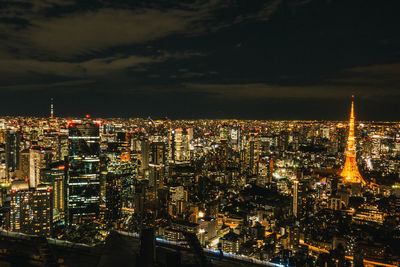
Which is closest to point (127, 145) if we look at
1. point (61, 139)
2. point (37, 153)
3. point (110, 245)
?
point (61, 139)

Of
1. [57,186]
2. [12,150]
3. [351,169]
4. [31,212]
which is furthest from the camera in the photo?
[12,150]

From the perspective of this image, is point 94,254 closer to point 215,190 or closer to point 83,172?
point 83,172

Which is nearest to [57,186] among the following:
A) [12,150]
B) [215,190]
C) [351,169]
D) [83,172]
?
[83,172]

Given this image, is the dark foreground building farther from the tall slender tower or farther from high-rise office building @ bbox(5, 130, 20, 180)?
high-rise office building @ bbox(5, 130, 20, 180)

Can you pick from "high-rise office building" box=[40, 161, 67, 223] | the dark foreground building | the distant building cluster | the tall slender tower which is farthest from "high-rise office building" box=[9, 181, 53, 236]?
the tall slender tower

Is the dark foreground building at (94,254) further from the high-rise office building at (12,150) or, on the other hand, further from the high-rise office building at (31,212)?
the high-rise office building at (12,150)

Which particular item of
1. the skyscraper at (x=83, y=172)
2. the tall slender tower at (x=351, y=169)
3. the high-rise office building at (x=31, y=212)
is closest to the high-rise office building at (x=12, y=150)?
the skyscraper at (x=83, y=172)
